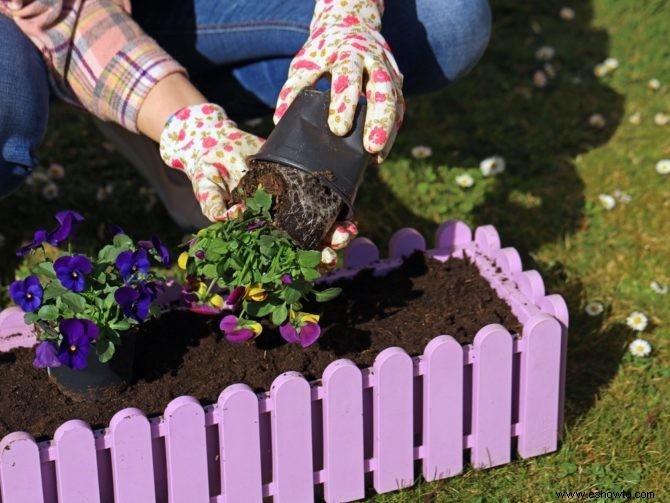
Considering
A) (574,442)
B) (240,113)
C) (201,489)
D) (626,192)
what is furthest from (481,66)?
(201,489)

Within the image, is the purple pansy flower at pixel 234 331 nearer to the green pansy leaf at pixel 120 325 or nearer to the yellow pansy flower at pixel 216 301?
the yellow pansy flower at pixel 216 301

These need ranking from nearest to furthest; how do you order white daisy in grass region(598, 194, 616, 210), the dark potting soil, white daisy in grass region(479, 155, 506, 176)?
the dark potting soil
white daisy in grass region(598, 194, 616, 210)
white daisy in grass region(479, 155, 506, 176)

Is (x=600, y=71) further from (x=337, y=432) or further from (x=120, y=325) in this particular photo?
(x=120, y=325)

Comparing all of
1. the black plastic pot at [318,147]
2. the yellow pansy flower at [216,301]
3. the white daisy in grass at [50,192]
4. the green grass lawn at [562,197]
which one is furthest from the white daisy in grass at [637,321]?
the white daisy in grass at [50,192]

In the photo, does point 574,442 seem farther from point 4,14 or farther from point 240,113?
point 4,14

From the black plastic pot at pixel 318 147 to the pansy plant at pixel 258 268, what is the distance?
10cm

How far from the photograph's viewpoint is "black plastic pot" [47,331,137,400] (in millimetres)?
2027

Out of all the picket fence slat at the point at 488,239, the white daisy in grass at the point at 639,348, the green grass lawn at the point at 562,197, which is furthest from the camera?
the white daisy in grass at the point at 639,348

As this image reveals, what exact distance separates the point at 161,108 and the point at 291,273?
0.60 m

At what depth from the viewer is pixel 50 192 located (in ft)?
11.4

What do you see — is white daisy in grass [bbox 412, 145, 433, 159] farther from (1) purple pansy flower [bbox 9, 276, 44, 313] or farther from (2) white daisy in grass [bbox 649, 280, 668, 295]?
(1) purple pansy flower [bbox 9, 276, 44, 313]

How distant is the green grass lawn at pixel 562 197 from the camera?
2.36 m

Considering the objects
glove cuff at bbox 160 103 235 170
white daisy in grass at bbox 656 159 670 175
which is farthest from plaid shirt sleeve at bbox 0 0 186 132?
white daisy in grass at bbox 656 159 670 175

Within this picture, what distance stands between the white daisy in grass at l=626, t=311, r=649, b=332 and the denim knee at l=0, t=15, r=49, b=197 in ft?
5.32
